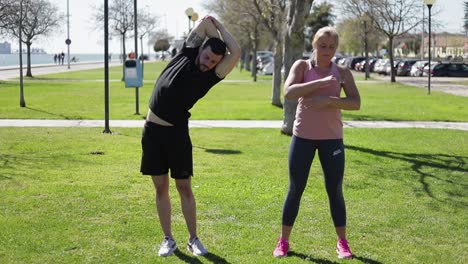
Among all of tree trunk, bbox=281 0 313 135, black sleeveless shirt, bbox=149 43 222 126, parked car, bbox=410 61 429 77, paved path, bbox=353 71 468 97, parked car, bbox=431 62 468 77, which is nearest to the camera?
black sleeveless shirt, bbox=149 43 222 126

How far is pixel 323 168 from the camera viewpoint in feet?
15.2

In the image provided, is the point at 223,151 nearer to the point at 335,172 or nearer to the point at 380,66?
the point at 335,172

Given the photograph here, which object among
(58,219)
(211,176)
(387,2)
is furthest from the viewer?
(387,2)

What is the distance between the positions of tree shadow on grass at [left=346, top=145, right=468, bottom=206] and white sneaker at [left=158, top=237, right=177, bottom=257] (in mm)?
3665

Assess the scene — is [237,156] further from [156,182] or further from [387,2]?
[387,2]

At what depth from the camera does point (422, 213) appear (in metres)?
6.10

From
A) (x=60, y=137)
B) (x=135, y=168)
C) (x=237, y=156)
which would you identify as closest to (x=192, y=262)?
(x=135, y=168)

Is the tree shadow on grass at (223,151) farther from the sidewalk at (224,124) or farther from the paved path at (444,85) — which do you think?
the paved path at (444,85)

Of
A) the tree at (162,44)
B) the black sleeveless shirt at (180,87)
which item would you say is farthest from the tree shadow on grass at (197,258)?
the tree at (162,44)

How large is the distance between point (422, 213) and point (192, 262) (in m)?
2.66

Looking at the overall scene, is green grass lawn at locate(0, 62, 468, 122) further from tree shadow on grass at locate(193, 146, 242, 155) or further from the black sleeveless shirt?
the black sleeveless shirt

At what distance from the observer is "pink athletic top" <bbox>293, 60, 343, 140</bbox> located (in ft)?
14.7

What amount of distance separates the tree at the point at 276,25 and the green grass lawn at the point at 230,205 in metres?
8.47

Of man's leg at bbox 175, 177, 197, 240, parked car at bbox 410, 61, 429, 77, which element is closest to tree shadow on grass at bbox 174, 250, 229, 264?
man's leg at bbox 175, 177, 197, 240
